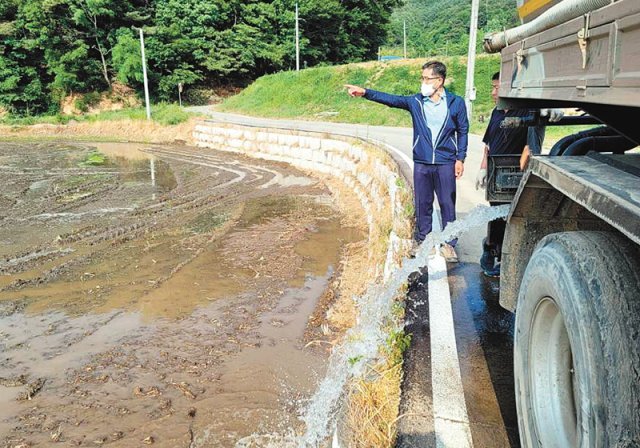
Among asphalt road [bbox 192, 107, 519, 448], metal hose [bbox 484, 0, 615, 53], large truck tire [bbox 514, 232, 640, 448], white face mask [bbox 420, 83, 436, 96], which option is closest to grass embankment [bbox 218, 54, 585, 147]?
white face mask [bbox 420, 83, 436, 96]

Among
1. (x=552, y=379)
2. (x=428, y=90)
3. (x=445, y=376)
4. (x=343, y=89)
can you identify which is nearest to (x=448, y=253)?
(x=428, y=90)

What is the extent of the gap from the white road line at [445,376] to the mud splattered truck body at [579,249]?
0.44 meters

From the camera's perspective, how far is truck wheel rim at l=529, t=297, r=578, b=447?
6.88 feet

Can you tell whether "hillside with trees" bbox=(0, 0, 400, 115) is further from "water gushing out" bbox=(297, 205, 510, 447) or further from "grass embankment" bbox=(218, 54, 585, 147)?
"water gushing out" bbox=(297, 205, 510, 447)

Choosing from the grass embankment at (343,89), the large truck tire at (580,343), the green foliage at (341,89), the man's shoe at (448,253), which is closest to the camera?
the large truck tire at (580,343)

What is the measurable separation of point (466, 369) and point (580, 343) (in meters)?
1.77

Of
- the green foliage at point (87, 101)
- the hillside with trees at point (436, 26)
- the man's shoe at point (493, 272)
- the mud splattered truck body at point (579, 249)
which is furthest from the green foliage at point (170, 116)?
the hillside with trees at point (436, 26)

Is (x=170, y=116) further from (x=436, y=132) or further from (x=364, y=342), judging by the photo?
(x=364, y=342)

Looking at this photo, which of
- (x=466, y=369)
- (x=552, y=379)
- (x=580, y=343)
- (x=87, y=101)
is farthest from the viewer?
(x=87, y=101)

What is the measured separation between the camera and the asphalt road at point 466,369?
2713mm

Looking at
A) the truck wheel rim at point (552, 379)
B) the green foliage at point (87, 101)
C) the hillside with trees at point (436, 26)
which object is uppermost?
the hillside with trees at point (436, 26)

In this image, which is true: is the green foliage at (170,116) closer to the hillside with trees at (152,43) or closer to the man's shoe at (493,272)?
the hillside with trees at (152,43)

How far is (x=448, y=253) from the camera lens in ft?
17.9

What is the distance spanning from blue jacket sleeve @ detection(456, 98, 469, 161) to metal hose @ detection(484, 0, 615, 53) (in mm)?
1852
